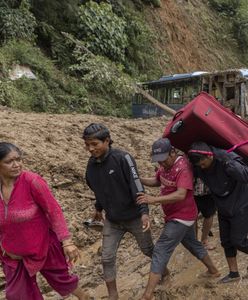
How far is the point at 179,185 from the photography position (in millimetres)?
3697

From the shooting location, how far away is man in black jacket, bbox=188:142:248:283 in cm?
358

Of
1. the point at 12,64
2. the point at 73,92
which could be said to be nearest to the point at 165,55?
the point at 73,92

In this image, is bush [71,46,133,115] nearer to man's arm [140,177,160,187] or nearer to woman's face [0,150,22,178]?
man's arm [140,177,160,187]

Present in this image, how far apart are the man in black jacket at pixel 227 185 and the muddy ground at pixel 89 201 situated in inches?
20.1

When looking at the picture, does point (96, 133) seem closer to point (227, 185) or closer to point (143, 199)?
point (143, 199)

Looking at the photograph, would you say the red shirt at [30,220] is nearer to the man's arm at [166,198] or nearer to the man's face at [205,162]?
the man's arm at [166,198]

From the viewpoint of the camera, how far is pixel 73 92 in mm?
15562

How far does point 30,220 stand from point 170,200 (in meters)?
1.10

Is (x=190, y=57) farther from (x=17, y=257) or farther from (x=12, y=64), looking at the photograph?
(x=17, y=257)

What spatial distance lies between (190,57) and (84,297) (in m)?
23.2

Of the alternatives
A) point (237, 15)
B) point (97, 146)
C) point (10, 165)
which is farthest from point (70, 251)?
point (237, 15)

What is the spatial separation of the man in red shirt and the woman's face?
100cm

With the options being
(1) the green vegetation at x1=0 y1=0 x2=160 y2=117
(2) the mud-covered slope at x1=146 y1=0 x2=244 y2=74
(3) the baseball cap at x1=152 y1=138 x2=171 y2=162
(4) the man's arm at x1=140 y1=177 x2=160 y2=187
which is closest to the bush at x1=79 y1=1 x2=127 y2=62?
(1) the green vegetation at x1=0 y1=0 x2=160 y2=117

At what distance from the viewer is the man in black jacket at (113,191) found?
3668 mm
